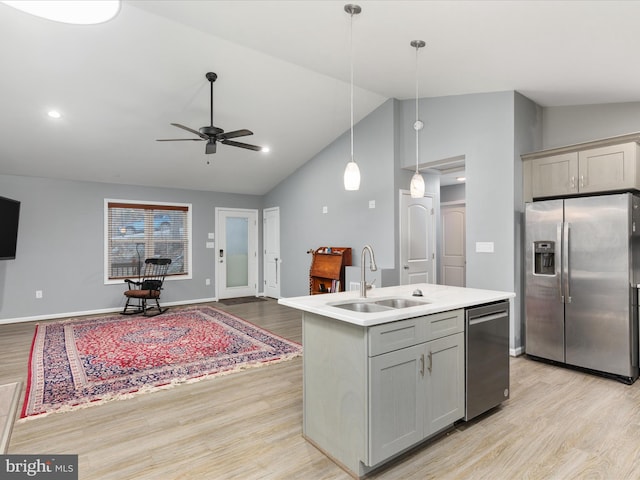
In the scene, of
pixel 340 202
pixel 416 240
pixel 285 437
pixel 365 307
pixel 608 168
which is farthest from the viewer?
pixel 340 202

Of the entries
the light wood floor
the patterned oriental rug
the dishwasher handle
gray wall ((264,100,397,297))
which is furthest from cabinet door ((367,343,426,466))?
gray wall ((264,100,397,297))

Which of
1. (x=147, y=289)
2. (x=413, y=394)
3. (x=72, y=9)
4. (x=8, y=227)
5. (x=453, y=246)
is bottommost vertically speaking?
(x=413, y=394)

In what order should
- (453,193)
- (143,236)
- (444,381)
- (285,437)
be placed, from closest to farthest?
(444,381), (285,437), (143,236), (453,193)

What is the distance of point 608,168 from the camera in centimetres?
353

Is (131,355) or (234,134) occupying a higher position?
(234,134)

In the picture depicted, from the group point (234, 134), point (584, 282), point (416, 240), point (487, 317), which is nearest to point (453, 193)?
point (416, 240)

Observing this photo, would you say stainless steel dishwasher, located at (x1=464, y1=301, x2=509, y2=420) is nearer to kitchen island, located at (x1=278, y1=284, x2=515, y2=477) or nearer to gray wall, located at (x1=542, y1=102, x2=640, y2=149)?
kitchen island, located at (x1=278, y1=284, x2=515, y2=477)

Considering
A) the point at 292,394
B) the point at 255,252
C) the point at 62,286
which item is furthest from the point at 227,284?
the point at 292,394

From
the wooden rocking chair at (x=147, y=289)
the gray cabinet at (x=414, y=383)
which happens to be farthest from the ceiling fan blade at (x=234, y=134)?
the wooden rocking chair at (x=147, y=289)

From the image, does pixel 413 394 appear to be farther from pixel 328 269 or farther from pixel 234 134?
pixel 328 269

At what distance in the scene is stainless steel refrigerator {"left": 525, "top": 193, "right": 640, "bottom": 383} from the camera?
10.9ft

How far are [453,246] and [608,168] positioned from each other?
13.6ft

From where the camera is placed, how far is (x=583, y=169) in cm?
369

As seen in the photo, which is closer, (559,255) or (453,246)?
(559,255)
